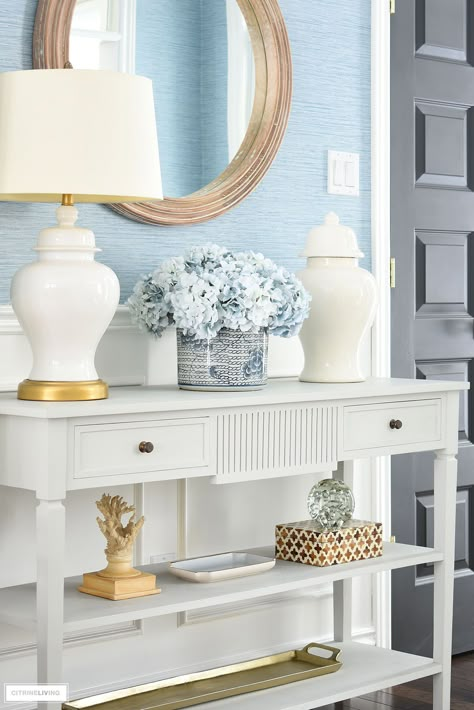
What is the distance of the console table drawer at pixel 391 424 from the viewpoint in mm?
2504

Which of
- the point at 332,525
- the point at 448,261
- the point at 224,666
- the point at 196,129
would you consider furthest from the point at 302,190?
the point at 224,666

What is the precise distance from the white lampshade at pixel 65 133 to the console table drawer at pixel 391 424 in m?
0.76

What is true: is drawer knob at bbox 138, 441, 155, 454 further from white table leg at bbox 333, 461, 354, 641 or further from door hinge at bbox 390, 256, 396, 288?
door hinge at bbox 390, 256, 396, 288

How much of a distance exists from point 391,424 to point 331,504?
0.88 ft

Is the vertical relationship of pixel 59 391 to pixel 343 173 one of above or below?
below

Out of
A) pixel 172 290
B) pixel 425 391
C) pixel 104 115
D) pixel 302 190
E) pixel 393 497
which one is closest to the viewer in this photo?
pixel 104 115

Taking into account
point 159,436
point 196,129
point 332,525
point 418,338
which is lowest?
point 332,525

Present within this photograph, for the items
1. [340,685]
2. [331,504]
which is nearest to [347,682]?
[340,685]

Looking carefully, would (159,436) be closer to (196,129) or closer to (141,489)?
(141,489)

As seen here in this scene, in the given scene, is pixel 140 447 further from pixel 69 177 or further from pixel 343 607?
pixel 343 607

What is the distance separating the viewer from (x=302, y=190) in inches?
115

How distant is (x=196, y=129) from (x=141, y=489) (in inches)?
34.2

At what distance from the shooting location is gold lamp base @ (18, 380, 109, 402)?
2131mm

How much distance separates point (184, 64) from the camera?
2.67m
